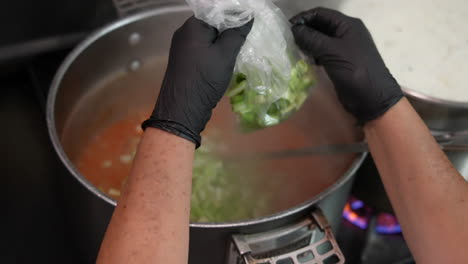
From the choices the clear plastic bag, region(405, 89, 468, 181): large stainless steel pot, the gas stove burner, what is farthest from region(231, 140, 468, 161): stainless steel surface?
the gas stove burner

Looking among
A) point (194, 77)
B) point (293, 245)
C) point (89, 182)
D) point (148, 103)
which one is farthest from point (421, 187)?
point (148, 103)

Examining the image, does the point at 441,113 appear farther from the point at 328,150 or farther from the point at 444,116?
the point at 328,150

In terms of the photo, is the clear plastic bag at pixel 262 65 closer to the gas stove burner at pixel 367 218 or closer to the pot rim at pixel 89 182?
the pot rim at pixel 89 182

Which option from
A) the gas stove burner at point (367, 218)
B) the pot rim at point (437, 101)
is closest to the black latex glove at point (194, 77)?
the pot rim at point (437, 101)

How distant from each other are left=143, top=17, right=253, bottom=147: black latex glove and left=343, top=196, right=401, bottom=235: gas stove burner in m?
0.61

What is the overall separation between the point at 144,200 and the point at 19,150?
29.2 inches

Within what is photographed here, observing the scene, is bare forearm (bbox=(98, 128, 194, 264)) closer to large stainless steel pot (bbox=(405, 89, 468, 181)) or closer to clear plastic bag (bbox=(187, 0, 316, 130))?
clear plastic bag (bbox=(187, 0, 316, 130))

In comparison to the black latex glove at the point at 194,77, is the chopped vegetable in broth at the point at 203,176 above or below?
below

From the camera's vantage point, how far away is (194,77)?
609 millimetres

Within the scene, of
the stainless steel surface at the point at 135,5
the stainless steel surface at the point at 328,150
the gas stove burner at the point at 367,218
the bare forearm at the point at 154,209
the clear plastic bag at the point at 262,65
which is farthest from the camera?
the gas stove burner at the point at 367,218

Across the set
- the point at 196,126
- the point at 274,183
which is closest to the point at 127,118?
the point at 274,183

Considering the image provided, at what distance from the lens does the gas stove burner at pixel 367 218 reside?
1.13 meters

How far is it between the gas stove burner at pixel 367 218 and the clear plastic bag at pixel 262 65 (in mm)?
471

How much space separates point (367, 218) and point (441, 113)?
38 centimetres
